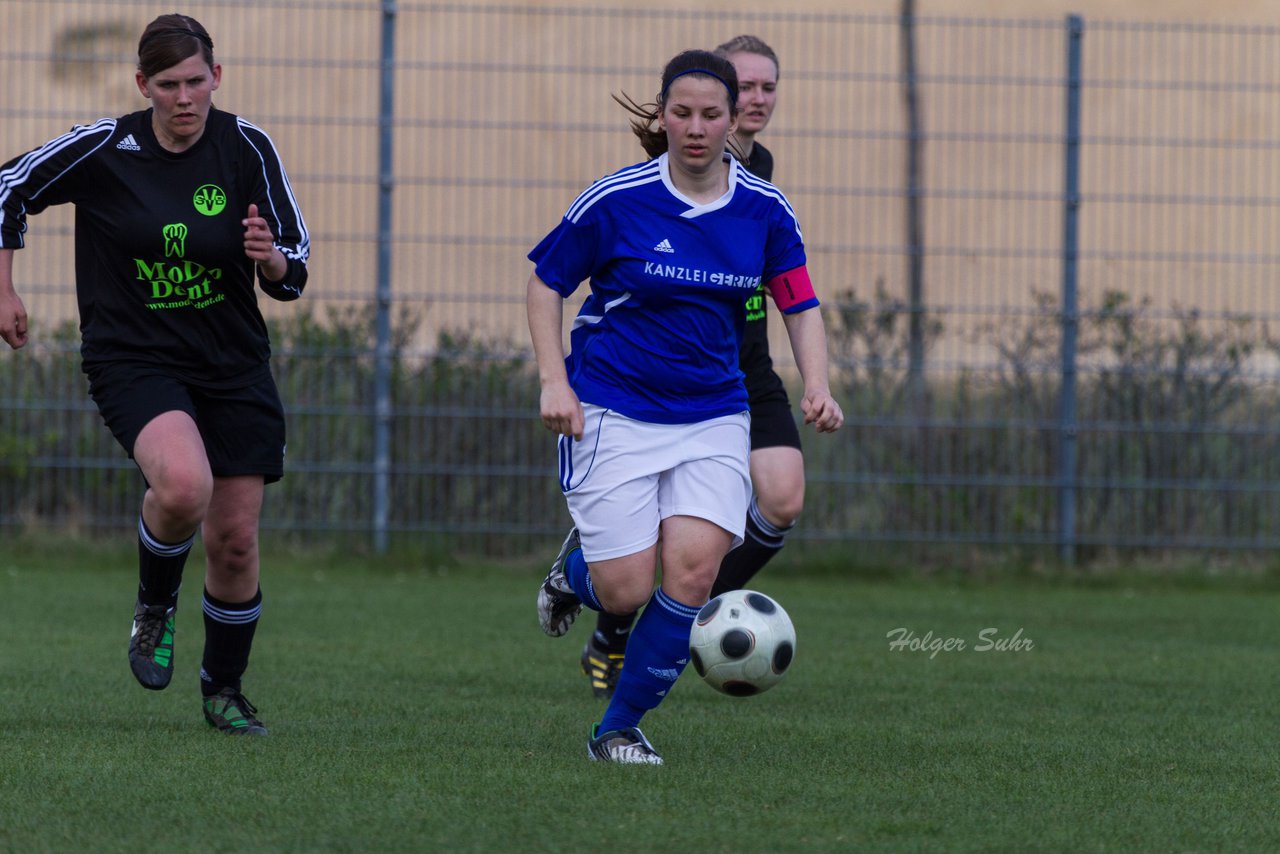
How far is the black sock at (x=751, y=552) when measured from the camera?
22.1ft

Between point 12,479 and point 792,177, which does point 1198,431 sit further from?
point 12,479

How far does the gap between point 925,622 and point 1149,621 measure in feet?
3.97

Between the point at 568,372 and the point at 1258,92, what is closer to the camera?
the point at 568,372

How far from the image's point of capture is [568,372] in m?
4.93

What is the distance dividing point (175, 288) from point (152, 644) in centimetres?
100

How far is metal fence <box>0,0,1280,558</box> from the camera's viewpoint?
10.5 meters

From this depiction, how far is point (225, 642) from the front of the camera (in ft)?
17.2

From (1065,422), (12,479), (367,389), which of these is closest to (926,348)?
(1065,422)

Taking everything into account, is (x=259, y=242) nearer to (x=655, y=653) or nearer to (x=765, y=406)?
(x=655, y=653)

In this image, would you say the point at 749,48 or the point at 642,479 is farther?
the point at 749,48

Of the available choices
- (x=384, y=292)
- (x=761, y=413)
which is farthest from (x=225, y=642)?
(x=384, y=292)

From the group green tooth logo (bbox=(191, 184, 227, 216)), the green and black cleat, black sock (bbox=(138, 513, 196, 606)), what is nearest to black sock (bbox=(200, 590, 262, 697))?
the green and black cleat

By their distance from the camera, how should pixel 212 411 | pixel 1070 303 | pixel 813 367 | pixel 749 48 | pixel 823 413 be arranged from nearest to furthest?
pixel 823 413
pixel 813 367
pixel 212 411
pixel 749 48
pixel 1070 303

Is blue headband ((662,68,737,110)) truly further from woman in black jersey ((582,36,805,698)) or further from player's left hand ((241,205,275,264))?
woman in black jersey ((582,36,805,698))
